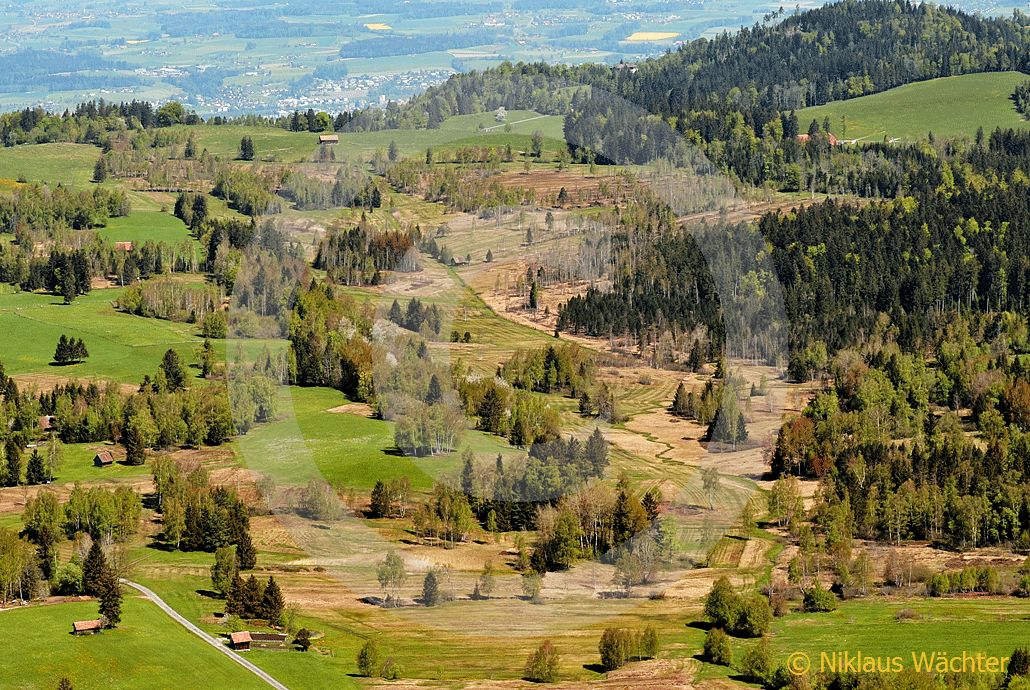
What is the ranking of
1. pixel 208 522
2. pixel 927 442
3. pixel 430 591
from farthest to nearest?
pixel 927 442 < pixel 208 522 < pixel 430 591

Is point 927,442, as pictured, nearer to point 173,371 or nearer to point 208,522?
point 208,522

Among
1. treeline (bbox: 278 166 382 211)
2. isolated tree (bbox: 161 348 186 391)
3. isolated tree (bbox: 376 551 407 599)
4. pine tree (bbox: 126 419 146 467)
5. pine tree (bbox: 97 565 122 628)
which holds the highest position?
treeline (bbox: 278 166 382 211)

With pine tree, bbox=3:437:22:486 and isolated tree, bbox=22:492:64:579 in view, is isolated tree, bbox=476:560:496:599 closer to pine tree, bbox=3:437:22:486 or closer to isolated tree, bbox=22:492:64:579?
isolated tree, bbox=22:492:64:579

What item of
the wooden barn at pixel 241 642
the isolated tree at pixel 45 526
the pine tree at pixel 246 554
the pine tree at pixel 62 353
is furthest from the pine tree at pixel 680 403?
the wooden barn at pixel 241 642

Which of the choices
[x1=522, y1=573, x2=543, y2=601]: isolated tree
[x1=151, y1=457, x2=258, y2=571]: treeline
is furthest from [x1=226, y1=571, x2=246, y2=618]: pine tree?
[x1=522, y1=573, x2=543, y2=601]: isolated tree

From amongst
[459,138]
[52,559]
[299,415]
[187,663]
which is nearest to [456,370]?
[299,415]

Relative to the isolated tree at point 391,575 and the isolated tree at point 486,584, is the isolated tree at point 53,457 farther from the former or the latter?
the isolated tree at point 486,584

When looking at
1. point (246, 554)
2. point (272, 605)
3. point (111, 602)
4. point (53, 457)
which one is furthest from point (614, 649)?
point (53, 457)

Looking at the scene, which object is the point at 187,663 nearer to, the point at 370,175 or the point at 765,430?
the point at 765,430
